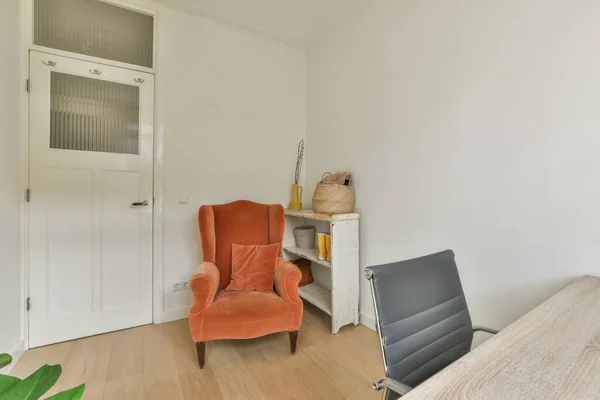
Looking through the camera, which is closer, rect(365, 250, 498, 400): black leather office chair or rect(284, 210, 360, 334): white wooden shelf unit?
rect(365, 250, 498, 400): black leather office chair

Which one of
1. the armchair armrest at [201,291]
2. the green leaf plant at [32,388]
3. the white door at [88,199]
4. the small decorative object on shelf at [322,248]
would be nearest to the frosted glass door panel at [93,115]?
the white door at [88,199]

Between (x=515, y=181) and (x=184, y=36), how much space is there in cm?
270

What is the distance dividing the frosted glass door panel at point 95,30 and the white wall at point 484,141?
1814 mm

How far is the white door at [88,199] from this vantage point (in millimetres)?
1910

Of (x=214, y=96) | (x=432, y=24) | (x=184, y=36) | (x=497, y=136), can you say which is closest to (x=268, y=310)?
(x=497, y=136)

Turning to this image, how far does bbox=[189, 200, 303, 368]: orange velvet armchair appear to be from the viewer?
1.63 meters

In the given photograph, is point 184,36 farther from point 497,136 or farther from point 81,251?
point 497,136

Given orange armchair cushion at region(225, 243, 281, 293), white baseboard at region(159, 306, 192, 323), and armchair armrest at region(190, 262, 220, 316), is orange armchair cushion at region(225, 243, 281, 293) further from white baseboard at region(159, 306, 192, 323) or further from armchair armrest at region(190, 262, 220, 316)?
white baseboard at region(159, 306, 192, 323)

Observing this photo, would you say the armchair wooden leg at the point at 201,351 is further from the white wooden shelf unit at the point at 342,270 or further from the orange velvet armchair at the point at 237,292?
the white wooden shelf unit at the point at 342,270

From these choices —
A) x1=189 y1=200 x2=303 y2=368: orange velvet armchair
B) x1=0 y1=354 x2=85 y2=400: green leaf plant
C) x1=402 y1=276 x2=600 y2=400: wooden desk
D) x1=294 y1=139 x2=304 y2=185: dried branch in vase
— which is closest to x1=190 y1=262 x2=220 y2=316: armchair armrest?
x1=189 y1=200 x2=303 y2=368: orange velvet armchair

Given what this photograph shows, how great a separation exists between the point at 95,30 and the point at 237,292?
2300 millimetres

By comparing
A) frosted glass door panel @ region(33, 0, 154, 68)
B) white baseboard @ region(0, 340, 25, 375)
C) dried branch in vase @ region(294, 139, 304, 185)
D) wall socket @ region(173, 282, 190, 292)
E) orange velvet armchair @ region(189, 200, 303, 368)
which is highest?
frosted glass door panel @ region(33, 0, 154, 68)

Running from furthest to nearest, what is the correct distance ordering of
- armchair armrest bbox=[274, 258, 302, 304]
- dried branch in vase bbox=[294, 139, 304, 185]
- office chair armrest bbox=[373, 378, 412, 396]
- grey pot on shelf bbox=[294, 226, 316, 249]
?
dried branch in vase bbox=[294, 139, 304, 185] < grey pot on shelf bbox=[294, 226, 316, 249] < armchair armrest bbox=[274, 258, 302, 304] < office chair armrest bbox=[373, 378, 412, 396]

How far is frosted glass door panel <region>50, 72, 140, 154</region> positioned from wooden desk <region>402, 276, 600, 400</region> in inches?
98.0
